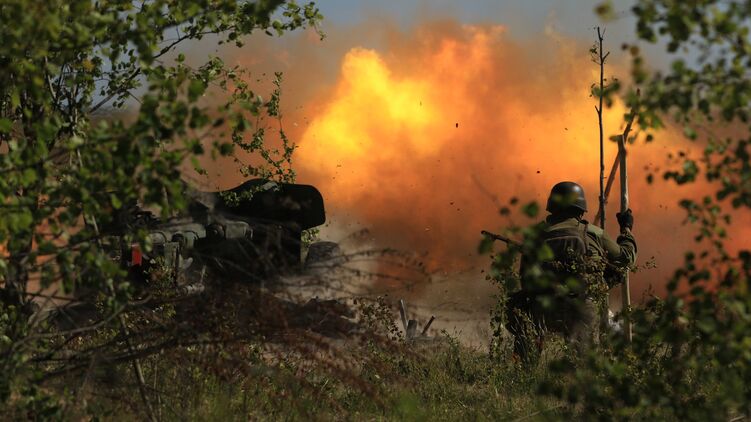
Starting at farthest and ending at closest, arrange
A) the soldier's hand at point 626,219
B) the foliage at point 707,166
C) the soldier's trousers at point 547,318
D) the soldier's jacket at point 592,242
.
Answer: the soldier's hand at point 626,219 < the soldier's jacket at point 592,242 < the soldier's trousers at point 547,318 < the foliage at point 707,166

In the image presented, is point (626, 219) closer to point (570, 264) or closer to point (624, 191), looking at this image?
point (624, 191)

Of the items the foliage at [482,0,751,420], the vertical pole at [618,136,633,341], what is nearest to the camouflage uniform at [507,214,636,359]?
the vertical pole at [618,136,633,341]

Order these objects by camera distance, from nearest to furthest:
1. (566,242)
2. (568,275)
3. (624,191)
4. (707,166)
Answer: (707,166) < (568,275) < (624,191) < (566,242)

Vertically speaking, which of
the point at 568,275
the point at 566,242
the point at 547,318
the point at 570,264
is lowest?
the point at 547,318

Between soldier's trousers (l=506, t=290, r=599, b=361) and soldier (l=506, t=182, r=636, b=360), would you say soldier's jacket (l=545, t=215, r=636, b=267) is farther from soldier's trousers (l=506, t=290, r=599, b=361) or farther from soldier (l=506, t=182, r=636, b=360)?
soldier's trousers (l=506, t=290, r=599, b=361)

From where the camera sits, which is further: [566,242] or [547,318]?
[547,318]

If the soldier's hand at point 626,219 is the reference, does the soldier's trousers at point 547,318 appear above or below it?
below

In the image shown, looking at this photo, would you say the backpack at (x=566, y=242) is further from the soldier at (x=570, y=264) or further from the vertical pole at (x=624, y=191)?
the vertical pole at (x=624, y=191)

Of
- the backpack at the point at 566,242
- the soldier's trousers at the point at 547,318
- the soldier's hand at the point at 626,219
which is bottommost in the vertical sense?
the soldier's trousers at the point at 547,318

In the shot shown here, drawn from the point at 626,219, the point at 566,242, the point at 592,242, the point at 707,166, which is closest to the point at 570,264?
the point at 566,242

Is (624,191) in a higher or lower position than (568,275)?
higher

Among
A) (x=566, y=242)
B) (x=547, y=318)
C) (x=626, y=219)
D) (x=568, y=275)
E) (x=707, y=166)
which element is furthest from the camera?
(x=547, y=318)

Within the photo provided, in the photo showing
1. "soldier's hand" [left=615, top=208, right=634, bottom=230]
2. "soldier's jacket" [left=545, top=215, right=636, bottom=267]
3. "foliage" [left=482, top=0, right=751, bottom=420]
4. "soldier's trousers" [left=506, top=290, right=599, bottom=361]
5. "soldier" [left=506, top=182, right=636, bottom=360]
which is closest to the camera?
"foliage" [left=482, top=0, right=751, bottom=420]

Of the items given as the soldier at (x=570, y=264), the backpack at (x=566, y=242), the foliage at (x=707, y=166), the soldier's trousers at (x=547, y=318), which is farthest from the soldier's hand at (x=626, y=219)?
the foliage at (x=707, y=166)
